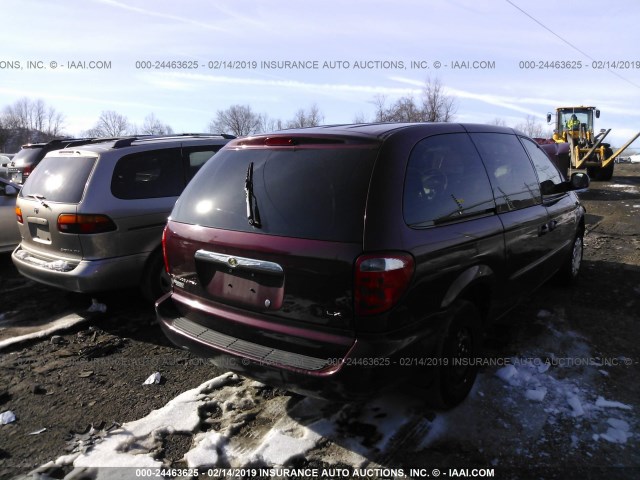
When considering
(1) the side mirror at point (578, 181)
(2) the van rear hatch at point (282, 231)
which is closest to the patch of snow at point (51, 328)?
(2) the van rear hatch at point (282, 231)

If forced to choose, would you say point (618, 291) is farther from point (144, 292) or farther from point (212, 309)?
point (144, 292)

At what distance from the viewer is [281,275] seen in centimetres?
251

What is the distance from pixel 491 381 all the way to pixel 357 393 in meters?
1.48

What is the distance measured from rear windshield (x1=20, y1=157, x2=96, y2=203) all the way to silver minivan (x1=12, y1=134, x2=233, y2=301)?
0.04 ft

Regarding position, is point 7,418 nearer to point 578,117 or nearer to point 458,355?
point 458,355

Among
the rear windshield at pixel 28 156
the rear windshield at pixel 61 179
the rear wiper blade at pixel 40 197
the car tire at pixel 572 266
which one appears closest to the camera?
the rear windshield at pixel 61 179

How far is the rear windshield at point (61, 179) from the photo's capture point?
4.57 meters

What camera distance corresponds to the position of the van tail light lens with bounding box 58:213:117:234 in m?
4.40

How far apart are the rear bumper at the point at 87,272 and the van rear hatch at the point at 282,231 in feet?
5.82

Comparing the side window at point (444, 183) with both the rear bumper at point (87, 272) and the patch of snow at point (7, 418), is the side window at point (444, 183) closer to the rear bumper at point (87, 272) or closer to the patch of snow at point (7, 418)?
the patch of snow at point (7, 418)

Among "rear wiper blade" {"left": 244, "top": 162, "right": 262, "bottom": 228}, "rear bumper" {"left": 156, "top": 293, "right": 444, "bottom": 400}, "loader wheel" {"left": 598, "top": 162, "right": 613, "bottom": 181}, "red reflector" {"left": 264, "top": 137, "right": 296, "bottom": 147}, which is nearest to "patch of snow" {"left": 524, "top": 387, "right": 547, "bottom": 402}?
"rear bumper" {"left": 156, "top": 293, "right": 444, "bottom": 400}

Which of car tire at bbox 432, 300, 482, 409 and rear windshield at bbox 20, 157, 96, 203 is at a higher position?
rear windshield at bbox 20, 157, 96, 203

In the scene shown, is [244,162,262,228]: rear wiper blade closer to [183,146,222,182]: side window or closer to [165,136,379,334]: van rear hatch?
[165,136,379,334]: van rear hatch

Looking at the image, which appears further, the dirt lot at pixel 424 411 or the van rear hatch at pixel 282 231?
the dirt lot at pixel 424 411
